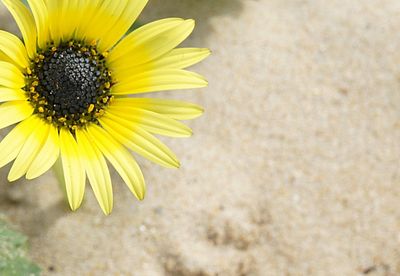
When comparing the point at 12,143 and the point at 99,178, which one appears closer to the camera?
the point at 12,143

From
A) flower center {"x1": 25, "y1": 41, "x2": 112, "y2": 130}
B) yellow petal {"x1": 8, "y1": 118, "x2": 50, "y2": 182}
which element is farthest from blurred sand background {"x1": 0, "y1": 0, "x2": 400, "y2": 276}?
yellow petal {"x1": 8, "y1": 118, "x2": 50, "y2": 182}

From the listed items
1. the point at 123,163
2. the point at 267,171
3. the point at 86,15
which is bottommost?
the point at 267,171

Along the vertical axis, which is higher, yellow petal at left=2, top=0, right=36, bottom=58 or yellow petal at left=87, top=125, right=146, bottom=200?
yellow petal at left=2, top=0, right=36, bottom=58

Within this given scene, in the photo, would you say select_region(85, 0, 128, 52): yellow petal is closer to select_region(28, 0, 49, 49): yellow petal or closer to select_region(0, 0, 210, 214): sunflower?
select_region(0, 0, 210, 214): sunflower

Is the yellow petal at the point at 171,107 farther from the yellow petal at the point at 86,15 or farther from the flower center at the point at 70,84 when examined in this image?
the yellow petal at the point at 86,15

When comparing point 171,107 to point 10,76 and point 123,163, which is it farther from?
point 10,76

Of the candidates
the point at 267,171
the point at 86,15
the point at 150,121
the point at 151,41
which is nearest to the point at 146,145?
the point at 150,121

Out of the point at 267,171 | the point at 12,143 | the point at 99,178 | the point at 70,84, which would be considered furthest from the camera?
the point at 267,171

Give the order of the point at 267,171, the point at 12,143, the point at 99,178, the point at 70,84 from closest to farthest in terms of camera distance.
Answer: the point at 12,143
the point at 99,178
the point at 70,84
the point at 267,171
